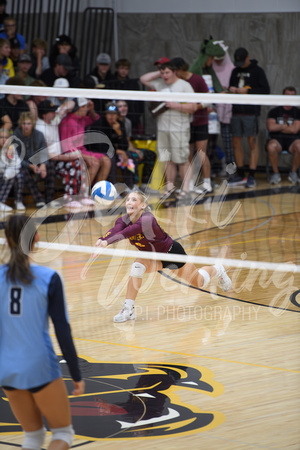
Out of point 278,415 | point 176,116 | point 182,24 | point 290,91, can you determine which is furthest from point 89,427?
point 182,24

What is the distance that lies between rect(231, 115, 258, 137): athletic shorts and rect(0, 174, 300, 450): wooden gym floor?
4.18 m

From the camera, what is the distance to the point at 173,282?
26.7 ft

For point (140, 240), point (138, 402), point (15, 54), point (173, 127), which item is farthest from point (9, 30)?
point (138, 402)

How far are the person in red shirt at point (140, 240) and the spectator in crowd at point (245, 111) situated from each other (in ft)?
23.3

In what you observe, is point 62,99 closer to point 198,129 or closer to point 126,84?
point 126,84

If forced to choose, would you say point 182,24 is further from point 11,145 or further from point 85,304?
point 85,304

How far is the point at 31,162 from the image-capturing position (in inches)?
460

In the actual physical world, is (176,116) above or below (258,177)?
above

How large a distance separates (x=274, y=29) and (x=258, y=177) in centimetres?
292

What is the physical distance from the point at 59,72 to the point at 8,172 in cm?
271

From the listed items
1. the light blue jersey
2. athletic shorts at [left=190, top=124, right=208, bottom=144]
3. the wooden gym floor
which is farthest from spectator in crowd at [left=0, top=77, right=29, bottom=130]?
the light blue jersey

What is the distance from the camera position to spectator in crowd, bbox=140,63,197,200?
12.3m

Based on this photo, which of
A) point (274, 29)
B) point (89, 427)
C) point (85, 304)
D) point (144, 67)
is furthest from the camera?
point (144, 67)

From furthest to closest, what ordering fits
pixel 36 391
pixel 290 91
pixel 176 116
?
pixel 290 91 → pixel 176 116 → pixel 36 391
